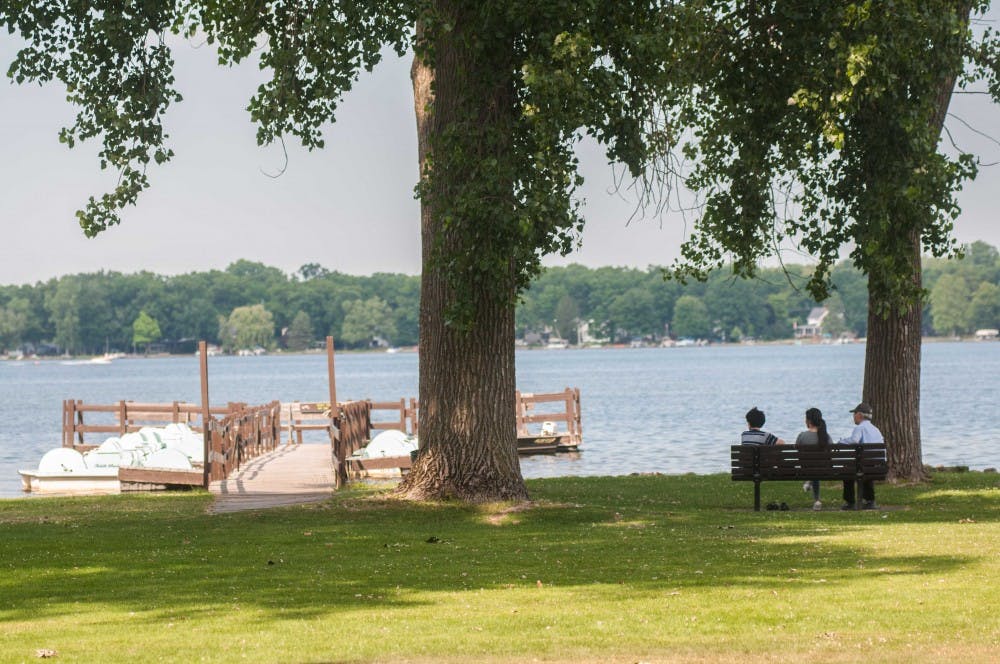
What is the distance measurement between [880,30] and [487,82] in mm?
4392

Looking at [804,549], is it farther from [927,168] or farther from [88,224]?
[88,224]

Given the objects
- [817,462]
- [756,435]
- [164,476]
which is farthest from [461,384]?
[164,476]

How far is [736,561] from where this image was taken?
11367 millimetres

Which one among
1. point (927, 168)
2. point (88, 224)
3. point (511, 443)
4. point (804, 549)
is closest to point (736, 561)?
point (804, 549)

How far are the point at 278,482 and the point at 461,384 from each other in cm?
845

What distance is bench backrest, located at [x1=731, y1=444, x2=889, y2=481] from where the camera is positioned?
1589cm

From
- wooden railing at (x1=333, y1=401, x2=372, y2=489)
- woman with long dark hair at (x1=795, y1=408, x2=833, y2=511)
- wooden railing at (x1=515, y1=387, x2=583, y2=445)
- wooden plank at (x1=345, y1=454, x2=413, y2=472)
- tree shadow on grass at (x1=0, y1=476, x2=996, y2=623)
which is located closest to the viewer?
tree shadow on grass at (x1=0, y1=476, x2=996, y2=623)

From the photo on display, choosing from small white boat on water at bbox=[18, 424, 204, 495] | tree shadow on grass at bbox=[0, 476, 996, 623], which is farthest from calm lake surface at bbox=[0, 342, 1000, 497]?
tree shadow on grass at bbox=[0, 476, 996, 623]

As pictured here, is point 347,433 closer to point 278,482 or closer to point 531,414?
point 278,482

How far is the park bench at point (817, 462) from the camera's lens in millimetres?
15891

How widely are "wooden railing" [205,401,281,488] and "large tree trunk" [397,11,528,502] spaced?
801 centimetres

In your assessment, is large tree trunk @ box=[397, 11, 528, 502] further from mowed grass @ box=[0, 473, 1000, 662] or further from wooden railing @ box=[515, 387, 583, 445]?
wooden railing @ box=[515, 387, 583, 445]

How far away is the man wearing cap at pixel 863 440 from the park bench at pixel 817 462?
13 cm

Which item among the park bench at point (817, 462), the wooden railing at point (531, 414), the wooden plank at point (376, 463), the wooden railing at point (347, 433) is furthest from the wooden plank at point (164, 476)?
the wooden railing at point (531, 414)
